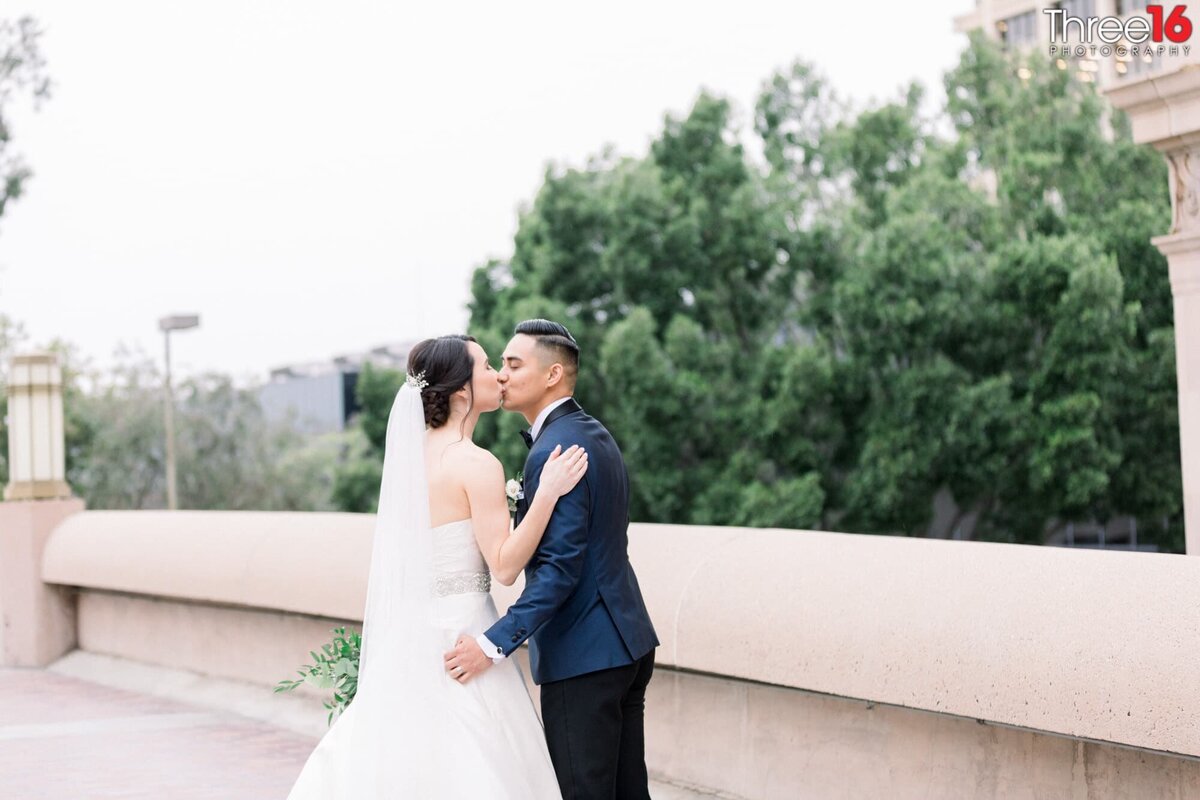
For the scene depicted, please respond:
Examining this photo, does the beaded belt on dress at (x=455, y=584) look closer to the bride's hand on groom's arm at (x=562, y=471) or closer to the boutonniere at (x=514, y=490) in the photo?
the boutonniere at (x=514, y=490)

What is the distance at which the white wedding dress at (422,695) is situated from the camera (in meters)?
4.02

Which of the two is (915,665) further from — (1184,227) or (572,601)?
(1184,227)

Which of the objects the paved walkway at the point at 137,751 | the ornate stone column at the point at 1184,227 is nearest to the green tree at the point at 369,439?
the paved walkway at the point at 137,751

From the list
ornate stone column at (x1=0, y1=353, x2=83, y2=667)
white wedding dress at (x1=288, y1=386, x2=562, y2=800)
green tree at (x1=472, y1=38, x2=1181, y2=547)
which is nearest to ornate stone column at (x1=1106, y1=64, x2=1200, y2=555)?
white wedding dress at (x1=288, y1=386, x2=562, y2=800)

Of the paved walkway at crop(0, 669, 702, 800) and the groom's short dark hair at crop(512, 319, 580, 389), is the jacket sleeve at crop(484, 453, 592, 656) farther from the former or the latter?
the paved walkway at crop(0, 669, 702, 800)

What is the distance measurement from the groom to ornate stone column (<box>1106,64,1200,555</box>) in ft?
24.0

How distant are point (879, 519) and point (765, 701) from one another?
20.6 m

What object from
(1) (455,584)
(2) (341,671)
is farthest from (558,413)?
(2) (341,671)

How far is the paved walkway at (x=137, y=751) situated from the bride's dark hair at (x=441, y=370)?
7.68 ft

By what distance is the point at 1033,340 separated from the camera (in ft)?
83.1

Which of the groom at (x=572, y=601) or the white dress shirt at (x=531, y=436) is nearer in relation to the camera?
the groom at (x=572, y=601)

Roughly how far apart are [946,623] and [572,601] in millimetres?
1257

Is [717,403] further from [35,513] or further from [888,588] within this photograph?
[888,588]

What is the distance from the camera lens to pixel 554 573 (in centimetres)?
379
